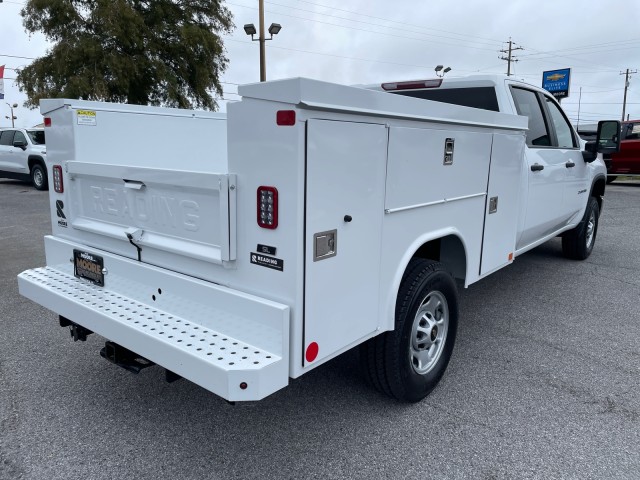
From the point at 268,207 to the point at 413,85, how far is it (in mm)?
2994

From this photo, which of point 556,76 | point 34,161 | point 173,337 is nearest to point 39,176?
point 34,161

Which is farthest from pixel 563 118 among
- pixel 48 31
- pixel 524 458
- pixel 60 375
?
pixel 48 31

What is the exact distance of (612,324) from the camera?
14.7 feet

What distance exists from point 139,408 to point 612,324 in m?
3.91

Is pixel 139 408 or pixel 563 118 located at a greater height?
pixel 563 118

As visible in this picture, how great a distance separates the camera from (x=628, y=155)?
16.5 metres

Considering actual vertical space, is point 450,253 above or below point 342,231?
below

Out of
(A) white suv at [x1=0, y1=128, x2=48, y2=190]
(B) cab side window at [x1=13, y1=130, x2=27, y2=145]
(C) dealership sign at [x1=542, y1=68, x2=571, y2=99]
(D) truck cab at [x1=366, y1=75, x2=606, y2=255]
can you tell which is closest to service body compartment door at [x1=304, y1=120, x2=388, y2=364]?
(D) truck cab at [x1=366, y1=75, x2=606, y2=255]

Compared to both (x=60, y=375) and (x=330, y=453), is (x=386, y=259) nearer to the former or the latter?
(x=330, y=453)

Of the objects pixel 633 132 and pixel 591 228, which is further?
pixel 633 132

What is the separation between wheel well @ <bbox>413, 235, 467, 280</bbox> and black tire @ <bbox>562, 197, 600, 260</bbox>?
372 centimetres

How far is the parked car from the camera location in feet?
53.5

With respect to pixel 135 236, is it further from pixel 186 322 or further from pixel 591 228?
pixel 591 228

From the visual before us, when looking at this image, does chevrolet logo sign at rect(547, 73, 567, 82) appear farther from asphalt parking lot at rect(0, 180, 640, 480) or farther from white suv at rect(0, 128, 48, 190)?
asphalt parking lot at rect(0, 180, 640, 480)
